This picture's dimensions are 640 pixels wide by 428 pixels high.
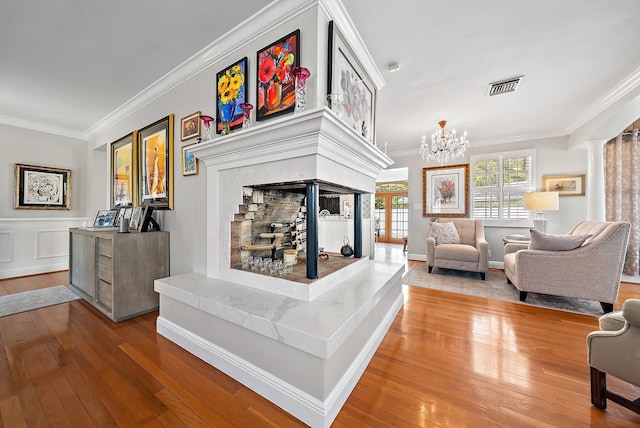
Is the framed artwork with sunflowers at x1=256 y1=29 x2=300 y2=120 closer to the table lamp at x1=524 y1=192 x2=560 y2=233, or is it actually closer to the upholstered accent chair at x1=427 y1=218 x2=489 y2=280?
the upholstered accent chair at x1=427 y1=218 x2=489 y2=280

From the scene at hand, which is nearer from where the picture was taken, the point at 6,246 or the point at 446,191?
the point at 6,246

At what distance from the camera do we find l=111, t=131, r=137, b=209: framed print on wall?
124 inches

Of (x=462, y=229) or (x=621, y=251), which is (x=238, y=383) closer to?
(x=621, y=251)

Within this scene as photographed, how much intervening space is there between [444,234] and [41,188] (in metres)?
6.77

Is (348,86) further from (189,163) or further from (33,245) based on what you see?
(33,245)

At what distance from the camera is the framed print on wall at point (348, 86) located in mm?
1664

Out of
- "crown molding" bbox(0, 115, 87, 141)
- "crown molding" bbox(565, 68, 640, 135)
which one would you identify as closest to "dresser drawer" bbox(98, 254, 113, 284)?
"crown molding" bbox(0, 115, 87, 141)

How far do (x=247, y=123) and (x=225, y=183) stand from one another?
0.54 metres

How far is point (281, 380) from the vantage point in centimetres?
128

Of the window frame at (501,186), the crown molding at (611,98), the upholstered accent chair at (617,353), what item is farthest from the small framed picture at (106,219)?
the crown molding at (611,98)

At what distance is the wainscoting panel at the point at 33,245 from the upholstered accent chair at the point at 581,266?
22.5ft

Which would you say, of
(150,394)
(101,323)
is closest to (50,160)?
(101,323)

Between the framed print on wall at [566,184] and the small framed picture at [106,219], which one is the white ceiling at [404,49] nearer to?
the framed print on wall at [566,184]

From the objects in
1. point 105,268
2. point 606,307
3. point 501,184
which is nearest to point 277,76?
point 105,268
